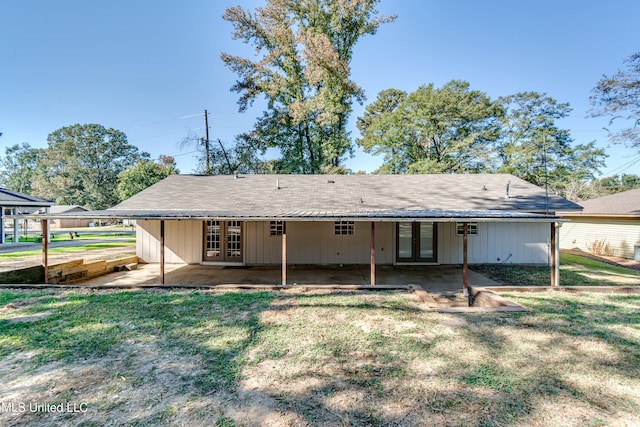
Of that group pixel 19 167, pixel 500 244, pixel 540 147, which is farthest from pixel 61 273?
pixel 19 167

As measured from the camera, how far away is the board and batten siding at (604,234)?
470 inches

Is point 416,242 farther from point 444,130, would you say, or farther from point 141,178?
point 141,178

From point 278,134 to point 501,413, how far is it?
19061 mm

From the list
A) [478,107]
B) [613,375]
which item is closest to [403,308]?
[613,375]

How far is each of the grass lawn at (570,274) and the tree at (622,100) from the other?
665 centimetres

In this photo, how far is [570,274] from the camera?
28.3 ft

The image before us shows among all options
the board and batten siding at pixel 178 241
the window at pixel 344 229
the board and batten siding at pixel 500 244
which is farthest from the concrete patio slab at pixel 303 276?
the window at pixel 344 229

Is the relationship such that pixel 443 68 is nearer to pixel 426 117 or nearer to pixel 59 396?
pixel 426 117

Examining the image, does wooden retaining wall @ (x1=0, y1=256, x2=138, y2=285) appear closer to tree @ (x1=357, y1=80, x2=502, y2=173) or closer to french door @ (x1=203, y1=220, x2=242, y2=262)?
french door @ (x1=203, y1=220, x2=242, y2=262)

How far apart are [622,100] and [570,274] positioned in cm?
Result: 1009

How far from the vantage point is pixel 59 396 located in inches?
104

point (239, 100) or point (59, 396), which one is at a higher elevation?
point (239, 100)

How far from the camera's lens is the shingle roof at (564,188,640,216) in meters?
11.7

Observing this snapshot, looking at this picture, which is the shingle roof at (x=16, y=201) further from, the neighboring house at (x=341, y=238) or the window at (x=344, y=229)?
the window at (x=344, y=229)
